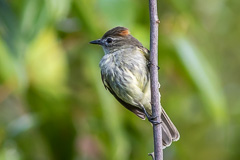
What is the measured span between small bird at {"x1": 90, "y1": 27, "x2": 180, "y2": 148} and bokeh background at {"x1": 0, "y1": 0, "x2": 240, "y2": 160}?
0.49ft

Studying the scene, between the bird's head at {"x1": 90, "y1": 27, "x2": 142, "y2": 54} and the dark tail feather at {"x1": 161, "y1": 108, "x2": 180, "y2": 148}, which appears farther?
the bird's head at {"x1": 90, "y1": 27, "x2": 142, "y2": 54}

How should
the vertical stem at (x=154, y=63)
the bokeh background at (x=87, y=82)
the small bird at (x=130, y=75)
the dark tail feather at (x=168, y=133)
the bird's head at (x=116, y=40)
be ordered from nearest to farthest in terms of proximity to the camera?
1. the vertical stem at (x=154, y=63)
2. the bokeh background at (x=87, y=82)
3. the small bird at (x=130, y=75)
4. the dark tail feather at (x=168, y=133)
5. the bird's head at (x=116, y=40)

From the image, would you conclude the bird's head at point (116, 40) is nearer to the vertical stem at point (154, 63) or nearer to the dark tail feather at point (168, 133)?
the dark tail feather at point (168, 133)

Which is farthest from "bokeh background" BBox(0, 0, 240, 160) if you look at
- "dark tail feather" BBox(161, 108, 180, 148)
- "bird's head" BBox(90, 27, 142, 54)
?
"dark tail feather" BBox(161, 108, 180, 148)

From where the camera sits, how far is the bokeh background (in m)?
4.06

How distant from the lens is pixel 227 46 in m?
7.44

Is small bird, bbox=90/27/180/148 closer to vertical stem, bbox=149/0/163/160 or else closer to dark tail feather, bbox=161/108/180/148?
dark tail feather, bbox=161/108/180/148

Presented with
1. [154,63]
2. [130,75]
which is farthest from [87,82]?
[154,63]

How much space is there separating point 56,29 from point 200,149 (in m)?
2.49

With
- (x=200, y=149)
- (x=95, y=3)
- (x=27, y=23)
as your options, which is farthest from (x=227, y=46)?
(x=27, y=23)

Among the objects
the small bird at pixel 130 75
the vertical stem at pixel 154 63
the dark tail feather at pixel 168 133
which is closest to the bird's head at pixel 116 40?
the small bird at pixel 130 75

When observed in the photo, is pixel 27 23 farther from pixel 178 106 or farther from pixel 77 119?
pixel 178 106

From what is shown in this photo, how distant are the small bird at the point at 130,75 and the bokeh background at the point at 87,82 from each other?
0.15 m

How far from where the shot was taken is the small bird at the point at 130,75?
4.25m
